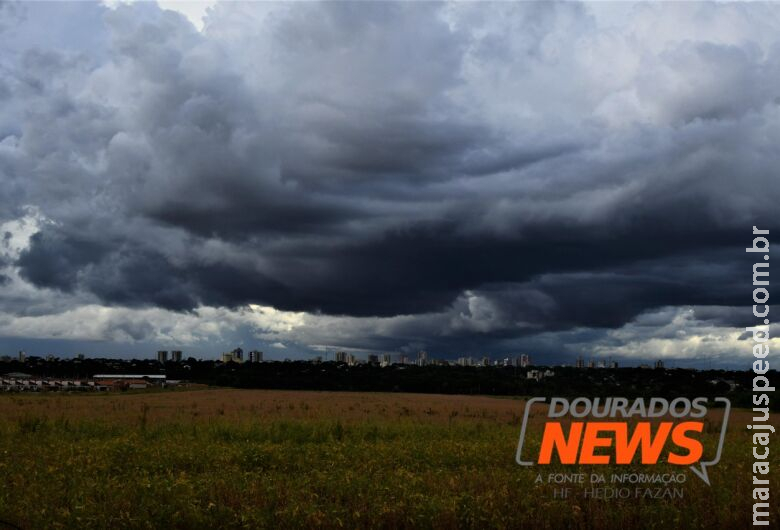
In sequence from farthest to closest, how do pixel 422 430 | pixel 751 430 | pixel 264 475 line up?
pixel 751 430 < pixel 422 430 < pixel 264 475

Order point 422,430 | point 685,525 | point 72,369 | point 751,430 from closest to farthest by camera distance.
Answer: point 685,525 < point 422,430 < point 751,430 < point 72,369

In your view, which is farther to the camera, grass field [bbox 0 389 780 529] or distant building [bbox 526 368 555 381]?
distant building [bbox 526 368 555 381]

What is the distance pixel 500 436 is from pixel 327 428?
6971mm

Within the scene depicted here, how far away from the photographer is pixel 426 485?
53.1 feet

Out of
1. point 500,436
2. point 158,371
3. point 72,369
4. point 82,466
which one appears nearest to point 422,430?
point 500,436

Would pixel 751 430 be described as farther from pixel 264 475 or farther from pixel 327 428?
pixel 264 475

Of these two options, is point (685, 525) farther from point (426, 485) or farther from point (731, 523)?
point (426, 485)

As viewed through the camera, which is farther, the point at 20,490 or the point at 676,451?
the point at 676,451

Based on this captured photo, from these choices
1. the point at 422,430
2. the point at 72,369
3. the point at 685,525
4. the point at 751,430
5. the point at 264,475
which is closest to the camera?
the point at 685,525

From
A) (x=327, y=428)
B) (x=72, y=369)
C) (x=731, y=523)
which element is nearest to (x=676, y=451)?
(x=731, y=523)

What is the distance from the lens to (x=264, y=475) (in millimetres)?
17750

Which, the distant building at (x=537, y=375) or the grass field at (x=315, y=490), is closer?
the grass field at (x=315, y=490)

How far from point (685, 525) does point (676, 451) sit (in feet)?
33.6

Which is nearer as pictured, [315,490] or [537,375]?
[315,490]
